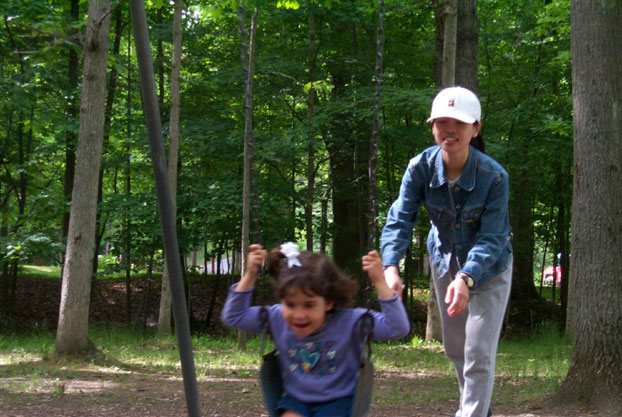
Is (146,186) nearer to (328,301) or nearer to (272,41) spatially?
(272,41)

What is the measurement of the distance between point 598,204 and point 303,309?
417 centimetres

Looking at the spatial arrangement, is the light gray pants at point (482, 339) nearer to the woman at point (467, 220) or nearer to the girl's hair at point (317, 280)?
the woman at point (467, 220)

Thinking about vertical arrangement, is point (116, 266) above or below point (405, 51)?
below

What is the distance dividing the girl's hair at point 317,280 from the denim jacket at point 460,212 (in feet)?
1.42

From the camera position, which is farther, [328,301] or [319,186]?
[319,186]

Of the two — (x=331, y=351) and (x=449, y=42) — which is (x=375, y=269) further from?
(x=449, y=42)

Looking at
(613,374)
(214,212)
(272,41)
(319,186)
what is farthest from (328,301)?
(319,186)

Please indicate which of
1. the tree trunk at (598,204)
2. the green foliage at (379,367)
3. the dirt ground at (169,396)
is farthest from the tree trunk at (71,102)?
the tree trunk at (598,204)

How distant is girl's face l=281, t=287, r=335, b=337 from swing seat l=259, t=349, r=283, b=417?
0.17 m

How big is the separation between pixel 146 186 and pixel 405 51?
8.09m

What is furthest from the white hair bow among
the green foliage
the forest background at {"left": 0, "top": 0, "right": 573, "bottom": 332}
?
the forest background at {"left": 0, "top": 0, "right": 573, "bottom": 332}

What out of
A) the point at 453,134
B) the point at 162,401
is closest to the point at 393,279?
the point at 453,134

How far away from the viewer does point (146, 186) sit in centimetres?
2038

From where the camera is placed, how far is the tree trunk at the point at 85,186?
32.4ft
